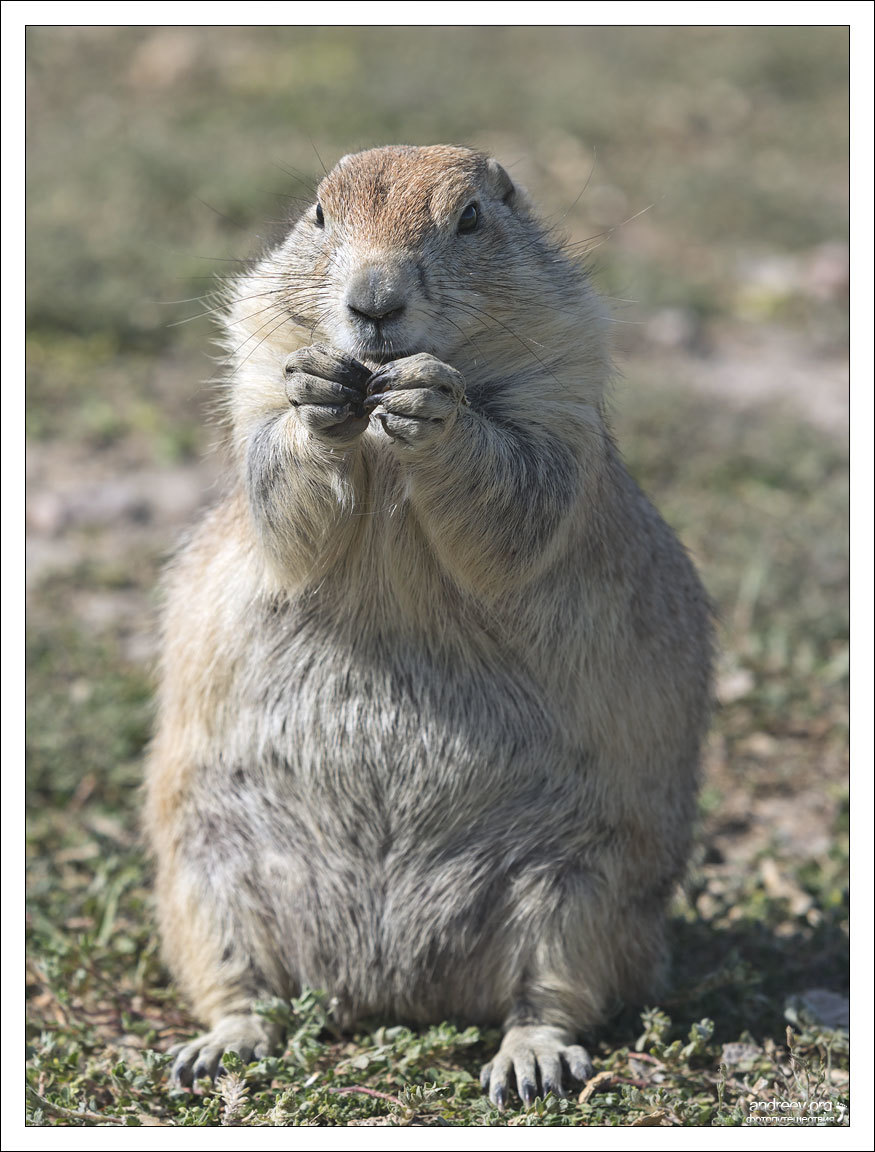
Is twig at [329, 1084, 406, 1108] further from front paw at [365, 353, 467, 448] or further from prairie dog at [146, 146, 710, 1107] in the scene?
front paw at [365, 353, 467, 448]

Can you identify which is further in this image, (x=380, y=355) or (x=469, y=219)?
(x=469, y=219)

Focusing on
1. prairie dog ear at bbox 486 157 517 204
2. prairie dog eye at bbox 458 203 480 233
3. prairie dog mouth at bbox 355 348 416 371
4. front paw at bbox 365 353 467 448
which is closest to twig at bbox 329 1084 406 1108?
front paw at bbox 365 353 467 448

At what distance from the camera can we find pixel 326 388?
11.0 ft

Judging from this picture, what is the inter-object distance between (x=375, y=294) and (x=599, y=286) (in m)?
6.30

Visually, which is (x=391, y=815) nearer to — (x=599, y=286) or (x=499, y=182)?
(x=499, y=182)

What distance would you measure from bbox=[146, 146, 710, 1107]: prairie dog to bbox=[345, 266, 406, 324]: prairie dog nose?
159 mm

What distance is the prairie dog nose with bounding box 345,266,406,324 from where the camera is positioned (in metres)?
3.31

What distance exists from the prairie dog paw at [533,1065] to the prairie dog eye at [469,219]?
235 cm

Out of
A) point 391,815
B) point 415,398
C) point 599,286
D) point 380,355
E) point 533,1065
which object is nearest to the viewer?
point 415,398

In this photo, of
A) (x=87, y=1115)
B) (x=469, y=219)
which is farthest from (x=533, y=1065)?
(x=469, y=219)

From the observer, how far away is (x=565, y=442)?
12.5ft

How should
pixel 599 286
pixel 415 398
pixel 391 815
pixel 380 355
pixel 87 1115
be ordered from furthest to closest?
pixel 599 286, pixel 391 815, pixel 87 1115, pixel 380 355, pixel 415 398

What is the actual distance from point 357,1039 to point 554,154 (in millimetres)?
9182

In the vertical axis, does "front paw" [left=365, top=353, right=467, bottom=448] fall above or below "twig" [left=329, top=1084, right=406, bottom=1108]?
above
